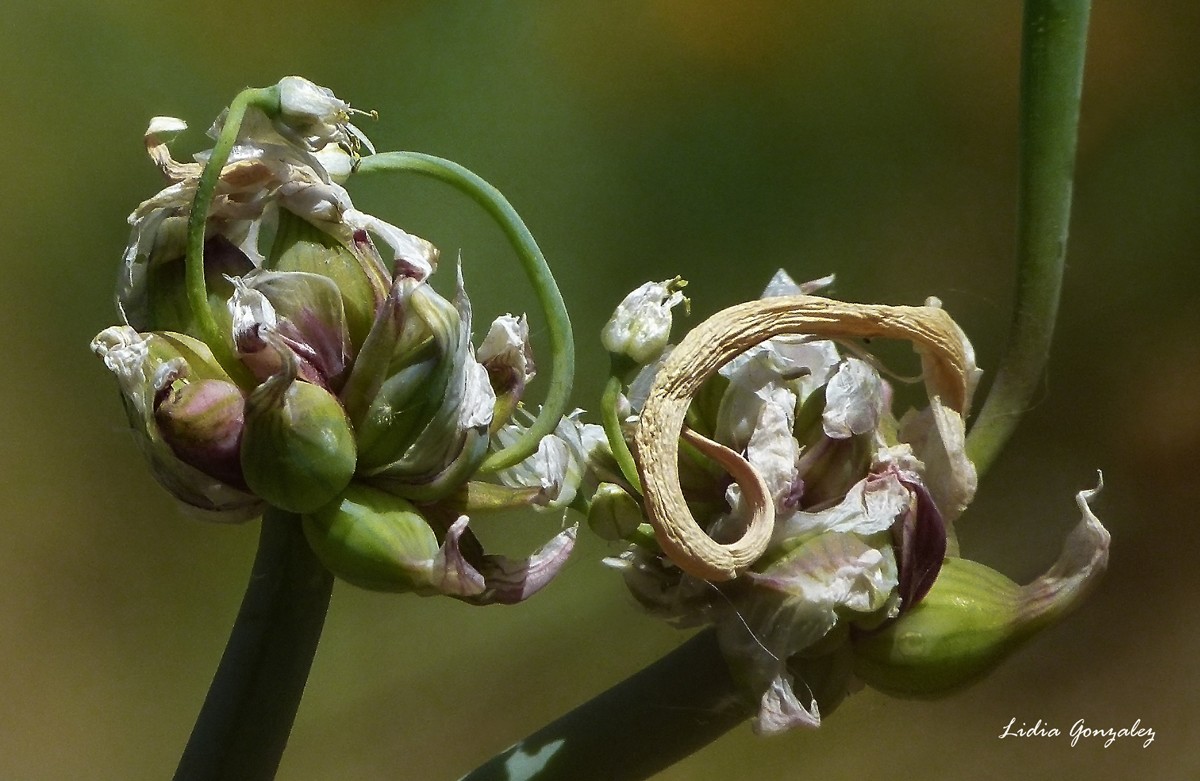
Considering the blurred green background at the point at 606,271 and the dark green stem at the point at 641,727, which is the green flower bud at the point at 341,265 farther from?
the blurred green background at the point at 606,271

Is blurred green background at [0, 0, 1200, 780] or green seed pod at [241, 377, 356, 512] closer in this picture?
green seed pod at [241, 377, 356, 512]

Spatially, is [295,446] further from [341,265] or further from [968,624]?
[968,624]

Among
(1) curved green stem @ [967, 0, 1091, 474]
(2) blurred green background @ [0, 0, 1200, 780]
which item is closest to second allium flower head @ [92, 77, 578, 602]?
(1) curved green stem @ [967, 0, 1091, 474]

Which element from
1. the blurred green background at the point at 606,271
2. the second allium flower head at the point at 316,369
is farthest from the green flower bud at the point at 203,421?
the blurred green background at the point at 606,271

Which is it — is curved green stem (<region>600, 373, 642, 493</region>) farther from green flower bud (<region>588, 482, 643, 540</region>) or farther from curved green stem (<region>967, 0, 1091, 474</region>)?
curved green stem (<region>967, 0, 1091, 474</region>)
